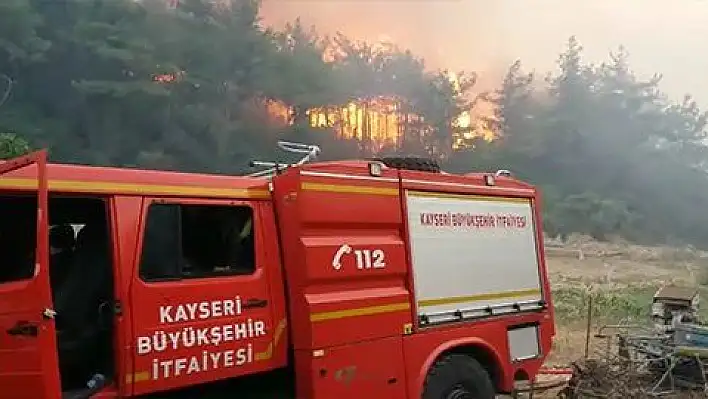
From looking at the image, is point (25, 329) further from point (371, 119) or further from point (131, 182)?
point (371, 119)

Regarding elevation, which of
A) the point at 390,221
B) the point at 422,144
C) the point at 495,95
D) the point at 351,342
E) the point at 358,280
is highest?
the point at 495,95

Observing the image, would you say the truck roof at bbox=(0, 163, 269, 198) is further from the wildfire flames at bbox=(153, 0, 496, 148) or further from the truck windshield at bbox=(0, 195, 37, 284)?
the wildfire flames at bbox=(153, 0, 496, 148)

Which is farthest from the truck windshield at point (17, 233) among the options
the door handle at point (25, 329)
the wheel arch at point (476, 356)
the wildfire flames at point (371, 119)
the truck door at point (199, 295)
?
the wildfire flames at point (371, 119)

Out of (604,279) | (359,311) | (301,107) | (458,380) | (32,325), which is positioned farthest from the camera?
(301,107)

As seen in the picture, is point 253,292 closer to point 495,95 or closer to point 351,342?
point 351,342

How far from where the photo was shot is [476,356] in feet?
18.1

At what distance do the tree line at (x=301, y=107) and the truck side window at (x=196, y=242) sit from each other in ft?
30.9

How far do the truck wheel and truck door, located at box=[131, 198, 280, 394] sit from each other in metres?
1.27

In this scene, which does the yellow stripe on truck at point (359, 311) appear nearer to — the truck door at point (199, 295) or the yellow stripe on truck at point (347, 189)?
the truck door at point (199, 295)

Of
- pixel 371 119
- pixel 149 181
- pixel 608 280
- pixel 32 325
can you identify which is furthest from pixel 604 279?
pixel 32 325

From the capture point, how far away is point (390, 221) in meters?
4.88

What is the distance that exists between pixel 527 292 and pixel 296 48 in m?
21.9

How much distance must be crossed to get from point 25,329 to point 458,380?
2.87m

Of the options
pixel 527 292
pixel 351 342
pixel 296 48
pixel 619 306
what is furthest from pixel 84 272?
pixel 296 48
